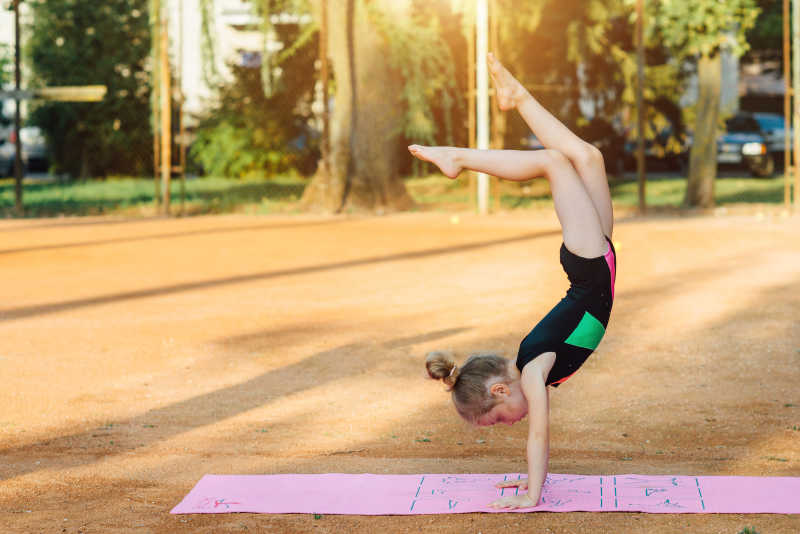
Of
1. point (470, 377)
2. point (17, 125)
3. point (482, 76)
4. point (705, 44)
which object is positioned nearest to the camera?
point (470, 377)

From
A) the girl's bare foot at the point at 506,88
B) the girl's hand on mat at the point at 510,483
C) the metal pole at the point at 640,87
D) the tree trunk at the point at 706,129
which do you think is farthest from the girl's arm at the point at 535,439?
the tree trunk at the point at 706,129

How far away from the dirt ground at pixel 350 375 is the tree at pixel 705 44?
5077 millimetres

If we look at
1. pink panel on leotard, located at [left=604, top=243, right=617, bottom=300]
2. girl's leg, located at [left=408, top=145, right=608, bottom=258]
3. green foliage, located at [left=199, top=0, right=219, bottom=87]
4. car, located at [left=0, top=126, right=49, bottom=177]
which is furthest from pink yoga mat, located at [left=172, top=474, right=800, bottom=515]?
car, located at [left=0, top=126, right=49, bottom=177]

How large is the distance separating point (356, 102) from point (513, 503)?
16.5 metres

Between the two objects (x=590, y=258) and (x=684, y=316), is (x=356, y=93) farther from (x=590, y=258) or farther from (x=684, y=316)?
(x=590, y=258)

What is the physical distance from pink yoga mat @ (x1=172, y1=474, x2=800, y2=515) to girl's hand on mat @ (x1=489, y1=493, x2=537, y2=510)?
3 centimetres

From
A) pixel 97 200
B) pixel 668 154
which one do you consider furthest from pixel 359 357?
pixel 668 154

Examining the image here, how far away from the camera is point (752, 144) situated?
2883 cm

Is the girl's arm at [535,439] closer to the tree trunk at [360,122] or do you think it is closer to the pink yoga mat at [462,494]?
the pink yoga mat at [462,494]

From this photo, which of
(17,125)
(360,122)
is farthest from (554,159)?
(17,125)

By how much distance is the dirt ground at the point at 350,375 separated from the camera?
17.8 feet

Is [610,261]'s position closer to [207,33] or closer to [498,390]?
[498,390]

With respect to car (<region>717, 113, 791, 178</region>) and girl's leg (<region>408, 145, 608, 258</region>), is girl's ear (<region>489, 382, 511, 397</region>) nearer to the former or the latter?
girl's leg (<region>408, 145, 608, 258</region>)

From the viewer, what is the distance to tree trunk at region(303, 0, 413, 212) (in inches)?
809
